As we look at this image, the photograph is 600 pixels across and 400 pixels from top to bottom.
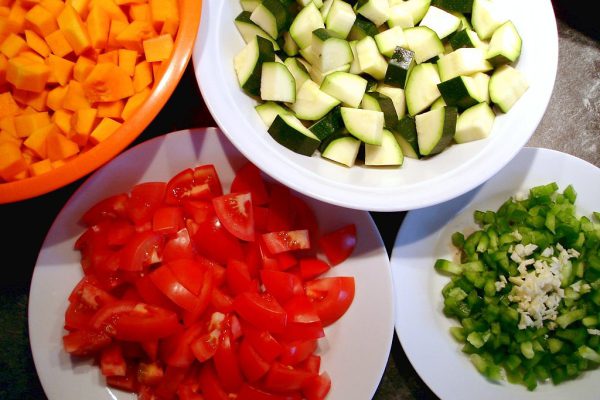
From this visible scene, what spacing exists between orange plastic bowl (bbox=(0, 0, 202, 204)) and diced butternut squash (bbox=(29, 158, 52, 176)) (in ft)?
0.22

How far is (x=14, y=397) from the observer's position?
2.04 m

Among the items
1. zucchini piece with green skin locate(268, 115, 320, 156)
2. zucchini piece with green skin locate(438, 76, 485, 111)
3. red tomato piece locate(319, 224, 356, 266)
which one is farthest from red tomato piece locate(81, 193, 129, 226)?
zucchini piece with green skin locate(438, 76, 485, 111)

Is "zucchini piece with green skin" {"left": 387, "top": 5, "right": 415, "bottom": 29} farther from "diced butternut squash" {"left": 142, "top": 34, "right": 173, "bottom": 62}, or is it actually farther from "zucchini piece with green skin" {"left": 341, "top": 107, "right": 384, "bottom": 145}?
"diced butternut squash" {"left": 142, "top": 34, "right": 173, "bottom": 62}

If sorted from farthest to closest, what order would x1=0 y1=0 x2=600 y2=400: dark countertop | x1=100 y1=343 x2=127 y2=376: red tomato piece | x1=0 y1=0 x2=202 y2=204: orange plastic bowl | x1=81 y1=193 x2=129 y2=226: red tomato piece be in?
x1=0 y1=0 x2=600 y2=400: dark countertop
x1=81 y1=193 x2=129 y2=226: red tomato piece
x1=100 y1=343 x2=127 y2=376: red tomato piece
x1=0 y1=0 x2=202 y2=204: orange plastic bowl

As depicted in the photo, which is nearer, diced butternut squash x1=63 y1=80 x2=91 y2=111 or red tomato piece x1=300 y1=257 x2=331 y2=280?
diced butternut squash x1=63 y1=80 x2=91 y2=111

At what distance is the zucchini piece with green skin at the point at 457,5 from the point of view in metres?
1.78

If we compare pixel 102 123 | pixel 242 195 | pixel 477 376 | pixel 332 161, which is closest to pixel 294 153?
pixel 332 161

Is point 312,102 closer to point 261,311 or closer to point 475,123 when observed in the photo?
point 475,123

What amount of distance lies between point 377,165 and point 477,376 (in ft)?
2.89

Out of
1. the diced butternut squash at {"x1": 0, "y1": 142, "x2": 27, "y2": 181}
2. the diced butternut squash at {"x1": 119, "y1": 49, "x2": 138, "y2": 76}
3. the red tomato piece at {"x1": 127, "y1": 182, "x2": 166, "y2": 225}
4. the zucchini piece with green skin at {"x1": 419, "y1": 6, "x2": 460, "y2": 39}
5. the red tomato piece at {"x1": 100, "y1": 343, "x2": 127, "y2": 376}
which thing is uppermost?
the zucchini piece with green skin at {"x1": 419, "y1": 6, "x2": 460, "y2": 39}

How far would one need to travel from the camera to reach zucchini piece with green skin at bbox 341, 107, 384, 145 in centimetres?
164

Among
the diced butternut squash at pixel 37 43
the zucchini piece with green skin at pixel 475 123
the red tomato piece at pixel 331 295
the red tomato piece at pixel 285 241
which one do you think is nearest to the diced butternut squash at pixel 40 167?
the diced butternut squash at pixel 37 43

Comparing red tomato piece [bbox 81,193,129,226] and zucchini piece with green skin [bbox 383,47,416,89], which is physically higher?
zucchini piece with green skin [bbox 383,47,416,89]

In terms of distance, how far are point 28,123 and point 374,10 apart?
117 centimetres
